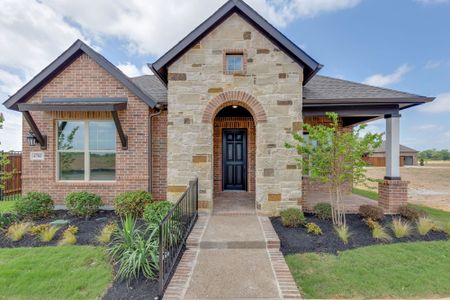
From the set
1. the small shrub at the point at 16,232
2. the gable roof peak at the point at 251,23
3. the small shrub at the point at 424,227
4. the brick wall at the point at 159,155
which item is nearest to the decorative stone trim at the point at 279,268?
the small shrub at the point at 424,227

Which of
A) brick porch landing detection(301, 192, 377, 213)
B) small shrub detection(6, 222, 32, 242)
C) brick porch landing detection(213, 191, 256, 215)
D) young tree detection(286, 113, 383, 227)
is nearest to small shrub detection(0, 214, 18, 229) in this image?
small shrub detection(6, 222, 32, 242)

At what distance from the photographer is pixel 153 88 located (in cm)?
864

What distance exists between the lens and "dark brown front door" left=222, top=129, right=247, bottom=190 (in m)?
8.79

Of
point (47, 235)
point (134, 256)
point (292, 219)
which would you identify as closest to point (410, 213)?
point (292, 219)

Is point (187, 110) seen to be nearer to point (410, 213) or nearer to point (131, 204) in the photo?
point (131, 204)

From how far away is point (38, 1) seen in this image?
9.05 meters

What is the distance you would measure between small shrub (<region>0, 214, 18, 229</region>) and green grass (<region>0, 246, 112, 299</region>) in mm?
1565

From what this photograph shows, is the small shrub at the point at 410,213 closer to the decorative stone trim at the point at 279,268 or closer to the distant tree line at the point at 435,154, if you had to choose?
the decorative stone trim at the point at 279,268

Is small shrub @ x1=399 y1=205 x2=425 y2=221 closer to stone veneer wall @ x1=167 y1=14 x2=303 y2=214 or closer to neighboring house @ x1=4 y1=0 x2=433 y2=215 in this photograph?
neighboring house @ x1=4 y1=0 x2=433 y2=215

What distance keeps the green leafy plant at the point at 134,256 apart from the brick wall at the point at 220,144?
4.64 metres

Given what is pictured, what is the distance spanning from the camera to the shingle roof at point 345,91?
6820 millimetres

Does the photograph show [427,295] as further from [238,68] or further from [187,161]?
[238,68]

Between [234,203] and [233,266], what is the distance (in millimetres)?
3389

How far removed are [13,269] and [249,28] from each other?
288 inches
